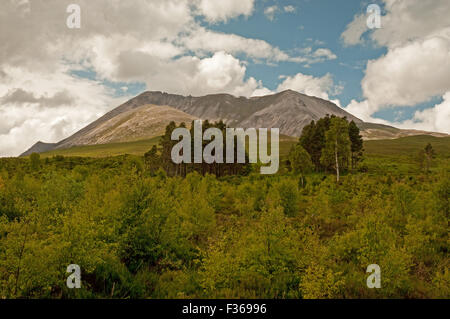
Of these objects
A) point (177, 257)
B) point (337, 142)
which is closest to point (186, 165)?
point (337, 142)

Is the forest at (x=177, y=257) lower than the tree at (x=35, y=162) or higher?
lower

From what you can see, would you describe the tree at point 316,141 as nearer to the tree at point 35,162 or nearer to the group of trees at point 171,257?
the group of trees at point 171,257

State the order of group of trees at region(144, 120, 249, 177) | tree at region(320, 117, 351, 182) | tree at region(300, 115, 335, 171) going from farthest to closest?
group of trees at region(144, 120, 249, 177) → tree at region(300, 115, 335, 171) → tree at region(320, 117, 351, 182)

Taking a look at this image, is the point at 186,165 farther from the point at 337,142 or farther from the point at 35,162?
the point at 337,142

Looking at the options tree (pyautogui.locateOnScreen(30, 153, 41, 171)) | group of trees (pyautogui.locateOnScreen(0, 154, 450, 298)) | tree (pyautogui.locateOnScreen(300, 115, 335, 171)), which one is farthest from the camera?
tree (pyautogui.locateOnScreen(300, 115, 335, 171))

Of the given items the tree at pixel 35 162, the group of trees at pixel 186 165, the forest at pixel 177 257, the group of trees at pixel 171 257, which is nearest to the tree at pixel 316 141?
the group of trees at pixel 186 165

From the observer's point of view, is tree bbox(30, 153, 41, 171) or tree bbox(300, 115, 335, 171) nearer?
tree bbox(30, 153, 41, 171)

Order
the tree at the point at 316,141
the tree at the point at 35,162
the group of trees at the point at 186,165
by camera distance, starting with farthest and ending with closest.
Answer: the group of trees at the point at 186,165, the tree at the point at 316,141, the tree at the point at 35,162

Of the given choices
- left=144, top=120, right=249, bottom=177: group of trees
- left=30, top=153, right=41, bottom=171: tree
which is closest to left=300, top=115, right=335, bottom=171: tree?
left=144, top=120, right=249, bottom=177: group of trees

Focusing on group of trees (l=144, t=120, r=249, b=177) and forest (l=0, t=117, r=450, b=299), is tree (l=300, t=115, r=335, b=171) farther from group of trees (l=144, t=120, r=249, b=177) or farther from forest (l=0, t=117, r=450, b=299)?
forest (l=0, t=117, r=450, b=299)

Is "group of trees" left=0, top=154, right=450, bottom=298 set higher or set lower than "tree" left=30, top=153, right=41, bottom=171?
lower

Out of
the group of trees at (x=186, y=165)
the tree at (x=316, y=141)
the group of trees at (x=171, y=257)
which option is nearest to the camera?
the group of trees at (x=171, y=257)

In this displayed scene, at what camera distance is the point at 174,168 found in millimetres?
80688

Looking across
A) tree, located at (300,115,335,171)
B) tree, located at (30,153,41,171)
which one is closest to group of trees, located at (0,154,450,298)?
tree, located at (300,115,335,171)
